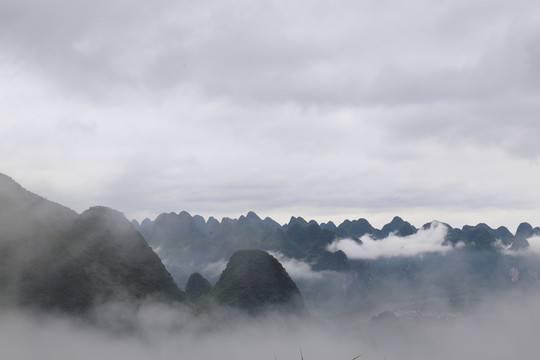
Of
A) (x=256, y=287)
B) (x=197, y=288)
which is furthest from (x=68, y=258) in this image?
(x=197, y=288)

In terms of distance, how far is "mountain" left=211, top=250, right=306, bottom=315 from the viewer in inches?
5531

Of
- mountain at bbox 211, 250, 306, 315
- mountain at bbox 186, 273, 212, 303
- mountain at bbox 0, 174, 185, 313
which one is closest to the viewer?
mountain at bbox 0, 174, 185, 313

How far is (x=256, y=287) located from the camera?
145 m

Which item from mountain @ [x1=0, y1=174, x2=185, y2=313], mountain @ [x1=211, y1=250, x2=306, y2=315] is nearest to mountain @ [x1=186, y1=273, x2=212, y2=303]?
mountain @ [x1=211, y1=250, x2=306, y2=315]

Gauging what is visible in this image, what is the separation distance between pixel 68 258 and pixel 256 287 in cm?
6660

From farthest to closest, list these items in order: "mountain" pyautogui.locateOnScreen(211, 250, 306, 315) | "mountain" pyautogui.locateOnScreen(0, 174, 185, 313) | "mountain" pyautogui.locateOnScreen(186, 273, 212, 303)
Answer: "mountain" pyautogui.locateOnScreen(186, 273, 212, 303), "mountain" pyautogui.locateOnScreen(211, 250, 306, 315), "mountain" pyautogui.locateOnScreen(0, 174, 185, 313)

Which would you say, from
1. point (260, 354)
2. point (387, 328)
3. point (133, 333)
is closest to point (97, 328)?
point (133, 333)

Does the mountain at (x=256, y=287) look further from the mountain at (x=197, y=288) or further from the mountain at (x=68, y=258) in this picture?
the mountain at (x=68, y=258)

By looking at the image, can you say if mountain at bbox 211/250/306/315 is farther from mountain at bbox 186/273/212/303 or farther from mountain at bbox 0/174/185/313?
mountain at bbox 0/174/185/313

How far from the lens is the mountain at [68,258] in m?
93.1

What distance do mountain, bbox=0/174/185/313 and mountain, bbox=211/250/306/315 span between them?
24503mm

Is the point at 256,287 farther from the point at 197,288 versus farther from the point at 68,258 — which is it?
the point at 68,258

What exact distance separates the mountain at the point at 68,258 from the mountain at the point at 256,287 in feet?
80.4

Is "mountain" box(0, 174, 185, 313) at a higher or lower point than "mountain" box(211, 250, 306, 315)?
higher
